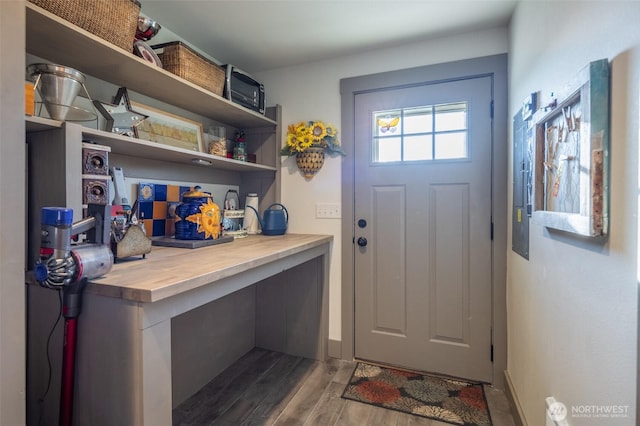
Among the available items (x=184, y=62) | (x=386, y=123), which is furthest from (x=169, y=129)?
(x=386, y=123)

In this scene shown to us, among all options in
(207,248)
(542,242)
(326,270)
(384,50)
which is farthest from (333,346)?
(384,50)

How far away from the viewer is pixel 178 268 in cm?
112

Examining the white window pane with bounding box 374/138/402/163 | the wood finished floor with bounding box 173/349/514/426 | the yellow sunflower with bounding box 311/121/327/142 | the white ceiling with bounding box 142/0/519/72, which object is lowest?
the wood finished floor with bounding box 173/349/514/426

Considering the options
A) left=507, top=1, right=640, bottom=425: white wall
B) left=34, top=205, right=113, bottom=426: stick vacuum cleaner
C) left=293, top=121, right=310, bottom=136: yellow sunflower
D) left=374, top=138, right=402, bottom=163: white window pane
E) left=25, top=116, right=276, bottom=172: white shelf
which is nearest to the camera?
left=507, top=1, right=640, bottom=425: white wall

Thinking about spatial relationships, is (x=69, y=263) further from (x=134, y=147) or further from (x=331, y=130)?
(x=331, y=130)

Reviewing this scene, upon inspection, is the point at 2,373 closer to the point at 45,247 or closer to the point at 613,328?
the point at 45,247

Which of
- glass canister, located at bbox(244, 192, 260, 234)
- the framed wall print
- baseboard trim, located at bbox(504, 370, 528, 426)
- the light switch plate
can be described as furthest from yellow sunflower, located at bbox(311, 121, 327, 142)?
baseboard trim, located at bbox(504, 370, 528, 426)

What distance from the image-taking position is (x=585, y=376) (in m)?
0.89

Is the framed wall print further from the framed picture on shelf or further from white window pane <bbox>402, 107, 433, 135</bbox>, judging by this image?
the framed picture on shelf

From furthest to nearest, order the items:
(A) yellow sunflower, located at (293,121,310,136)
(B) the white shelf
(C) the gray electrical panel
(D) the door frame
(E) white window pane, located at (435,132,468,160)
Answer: (A) yellow sunflower, located at (293,121,310,136), (E) white window pane, located at (435,132,468,160), (D) the door frame, (C) the gray electrical panel, (B) the white shelf

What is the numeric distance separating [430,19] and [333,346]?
7.42ft

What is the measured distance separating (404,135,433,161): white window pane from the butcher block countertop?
0.99m

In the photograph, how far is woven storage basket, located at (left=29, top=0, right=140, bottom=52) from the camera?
3.56 ft

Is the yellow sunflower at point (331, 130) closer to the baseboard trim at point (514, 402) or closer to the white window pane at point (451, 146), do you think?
the white window pane at point (451, 146)
